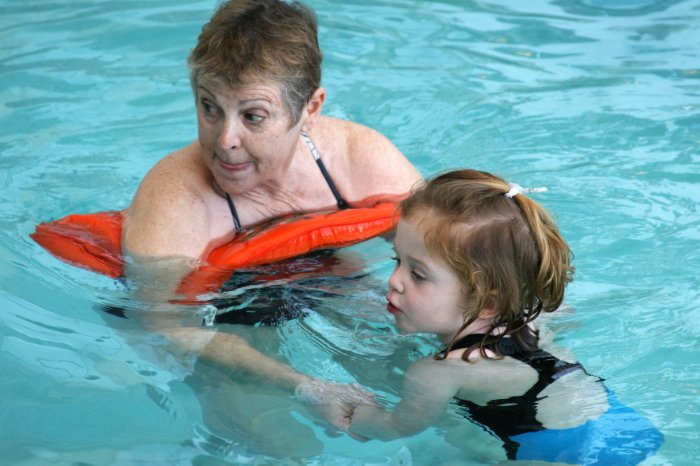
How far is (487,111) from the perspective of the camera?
20.0 ft

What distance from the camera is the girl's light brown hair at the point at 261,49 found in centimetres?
361

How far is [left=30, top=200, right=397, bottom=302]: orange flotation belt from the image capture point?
3902mm

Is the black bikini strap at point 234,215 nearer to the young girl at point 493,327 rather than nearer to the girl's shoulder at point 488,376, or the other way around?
the young girl at point 493,327

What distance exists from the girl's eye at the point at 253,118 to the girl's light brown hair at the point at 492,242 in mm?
785

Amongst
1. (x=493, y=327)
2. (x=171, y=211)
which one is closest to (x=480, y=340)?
(x=493, y=327)

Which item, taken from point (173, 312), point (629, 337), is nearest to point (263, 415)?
point (173, 312)

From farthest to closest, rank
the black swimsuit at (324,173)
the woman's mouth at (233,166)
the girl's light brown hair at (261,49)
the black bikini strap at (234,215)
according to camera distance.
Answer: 1. the black swimsuit at (324,173)
2. the black bikini strap at (234,215)
3. the woman's mouth at (233,166)
4. the girl's light brown hair at (261,49)

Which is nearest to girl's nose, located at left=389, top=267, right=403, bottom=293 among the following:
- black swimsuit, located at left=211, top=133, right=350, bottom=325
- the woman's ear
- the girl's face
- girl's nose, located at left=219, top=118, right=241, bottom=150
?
the girl's face

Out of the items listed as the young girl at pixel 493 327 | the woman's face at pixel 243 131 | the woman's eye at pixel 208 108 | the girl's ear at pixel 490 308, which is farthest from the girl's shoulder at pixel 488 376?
the woman's eye at pixel 208 108

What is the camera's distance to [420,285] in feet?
10.7

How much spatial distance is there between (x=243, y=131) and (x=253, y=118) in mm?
63

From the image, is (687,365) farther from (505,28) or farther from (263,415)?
(505,28)

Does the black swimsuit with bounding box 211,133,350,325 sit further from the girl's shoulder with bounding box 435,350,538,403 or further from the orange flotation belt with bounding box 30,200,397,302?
the girl's shoulder with bounding box 435,350,538,403

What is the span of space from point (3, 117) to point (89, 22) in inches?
62.7
